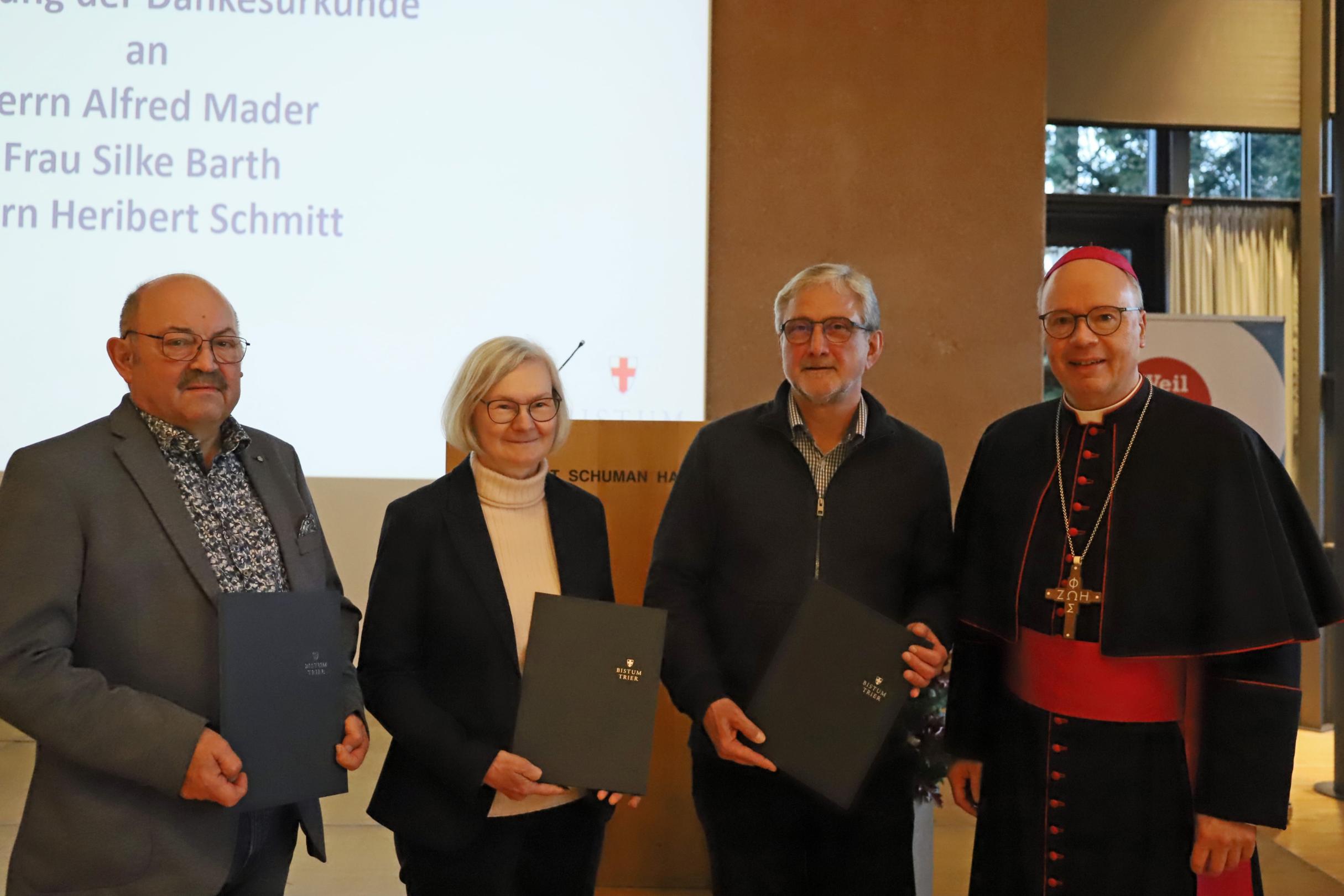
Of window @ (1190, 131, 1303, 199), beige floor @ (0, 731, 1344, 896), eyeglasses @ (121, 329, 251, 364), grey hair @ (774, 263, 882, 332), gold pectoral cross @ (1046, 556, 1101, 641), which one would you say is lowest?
beige floor @ (0, 731, 1344, 896)

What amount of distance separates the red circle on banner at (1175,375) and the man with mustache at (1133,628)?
13.0 ft

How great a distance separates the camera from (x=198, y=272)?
4156 mm

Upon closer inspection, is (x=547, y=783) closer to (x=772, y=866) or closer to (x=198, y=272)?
(x=772, y=866)

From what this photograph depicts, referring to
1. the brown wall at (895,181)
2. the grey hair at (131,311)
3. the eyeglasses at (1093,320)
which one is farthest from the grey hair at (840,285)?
the brown wall at (895,181)

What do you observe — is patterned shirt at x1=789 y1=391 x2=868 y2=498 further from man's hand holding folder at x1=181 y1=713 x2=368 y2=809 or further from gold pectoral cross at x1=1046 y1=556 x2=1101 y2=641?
man's hand holding folder at x1=181 y1=713 x2=368 y2=809

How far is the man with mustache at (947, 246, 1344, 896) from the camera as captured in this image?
187 centimetres

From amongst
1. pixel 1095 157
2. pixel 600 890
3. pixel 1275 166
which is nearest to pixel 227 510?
pixel 600 890

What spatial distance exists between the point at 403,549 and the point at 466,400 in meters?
0.31

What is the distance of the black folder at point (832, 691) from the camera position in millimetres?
Result: 1931

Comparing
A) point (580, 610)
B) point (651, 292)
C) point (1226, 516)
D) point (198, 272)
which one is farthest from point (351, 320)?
point (1226, 516)

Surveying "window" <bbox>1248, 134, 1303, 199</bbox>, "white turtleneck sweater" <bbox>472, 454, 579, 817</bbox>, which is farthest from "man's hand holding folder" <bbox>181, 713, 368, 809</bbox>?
"window" <bbox>1248, 134, 1303, 199</bbox>

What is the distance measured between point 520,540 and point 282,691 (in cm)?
51

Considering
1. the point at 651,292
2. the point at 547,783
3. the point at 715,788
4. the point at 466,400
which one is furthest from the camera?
the point at 651,292

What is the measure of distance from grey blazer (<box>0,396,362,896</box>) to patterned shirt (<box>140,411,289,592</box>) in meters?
0.03
